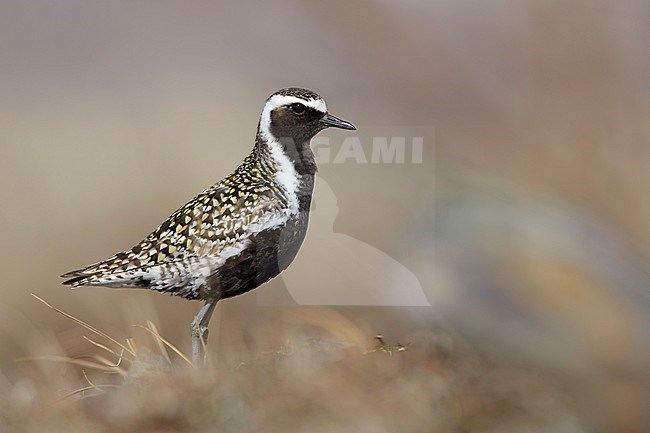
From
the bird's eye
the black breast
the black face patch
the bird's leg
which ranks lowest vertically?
the bird's leg

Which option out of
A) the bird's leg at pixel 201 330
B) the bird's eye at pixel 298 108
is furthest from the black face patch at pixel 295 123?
the bird's leg at pixel 201 330

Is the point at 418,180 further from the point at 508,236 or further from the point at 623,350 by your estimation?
the point at 623,350

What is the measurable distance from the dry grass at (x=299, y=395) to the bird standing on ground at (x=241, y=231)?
11 cm

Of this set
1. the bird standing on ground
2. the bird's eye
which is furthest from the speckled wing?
the bird's eye

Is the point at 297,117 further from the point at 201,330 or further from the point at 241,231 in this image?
the point at 201,330

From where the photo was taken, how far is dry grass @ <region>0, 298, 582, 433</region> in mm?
802

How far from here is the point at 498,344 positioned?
1139 millimetres

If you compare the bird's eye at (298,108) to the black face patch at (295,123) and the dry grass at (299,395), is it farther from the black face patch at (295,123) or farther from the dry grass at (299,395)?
the dry grass at (299,395)

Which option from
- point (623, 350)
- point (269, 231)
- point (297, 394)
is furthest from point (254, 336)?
→ point (623, 350)

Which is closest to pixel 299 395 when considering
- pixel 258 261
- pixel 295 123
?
pixel 258 261

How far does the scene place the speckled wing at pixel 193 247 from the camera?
3.59 feet

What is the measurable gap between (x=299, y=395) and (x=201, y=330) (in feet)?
1.10

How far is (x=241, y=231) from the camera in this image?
110cm

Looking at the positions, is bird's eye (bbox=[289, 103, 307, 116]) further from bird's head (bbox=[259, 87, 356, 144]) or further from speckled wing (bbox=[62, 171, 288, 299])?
speckled wing (bbox=[62, 171, 288, 299])
